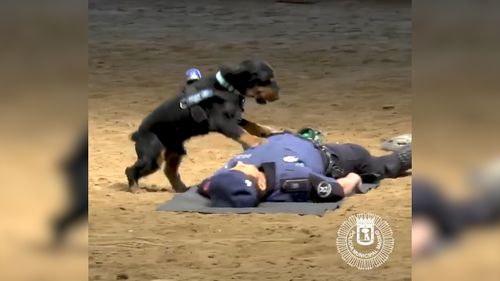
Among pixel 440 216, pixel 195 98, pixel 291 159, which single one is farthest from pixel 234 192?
pixel 440 216

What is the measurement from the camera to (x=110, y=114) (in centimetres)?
192

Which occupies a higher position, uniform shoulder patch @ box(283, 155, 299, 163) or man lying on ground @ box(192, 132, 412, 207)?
A: uniform shoulder patch @ box(283, 155, 299, 163)

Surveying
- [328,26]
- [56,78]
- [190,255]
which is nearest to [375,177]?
[190,255]

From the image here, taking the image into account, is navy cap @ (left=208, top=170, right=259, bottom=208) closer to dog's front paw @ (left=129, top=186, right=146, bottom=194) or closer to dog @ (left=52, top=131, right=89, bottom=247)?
dog's front paw @ (left=129, top=186, right=146, bottom=194)

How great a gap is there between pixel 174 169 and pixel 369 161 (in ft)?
1.10

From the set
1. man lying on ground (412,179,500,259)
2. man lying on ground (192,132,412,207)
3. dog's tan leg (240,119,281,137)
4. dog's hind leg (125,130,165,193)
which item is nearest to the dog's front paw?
dog's hind leg (125,130,165,193)

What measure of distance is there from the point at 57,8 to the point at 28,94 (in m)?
0.07

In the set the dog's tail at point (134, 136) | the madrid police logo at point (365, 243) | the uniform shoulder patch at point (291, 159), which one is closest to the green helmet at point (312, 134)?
the uniform shoulder patch at point (291, 159)

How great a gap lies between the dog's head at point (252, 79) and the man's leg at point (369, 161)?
169mm

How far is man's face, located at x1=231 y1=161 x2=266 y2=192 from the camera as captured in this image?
142 centimetres

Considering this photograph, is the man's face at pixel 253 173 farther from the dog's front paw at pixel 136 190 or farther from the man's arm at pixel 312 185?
the dog's front paw at pixel 136 190

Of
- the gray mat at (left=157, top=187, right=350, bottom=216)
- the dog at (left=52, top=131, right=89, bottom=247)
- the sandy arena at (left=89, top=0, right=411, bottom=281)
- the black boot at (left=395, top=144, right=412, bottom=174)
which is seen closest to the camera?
the dog at (left=52, top=131, right=89, bottom=247)

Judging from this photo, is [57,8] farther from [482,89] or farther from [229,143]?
[229,143]

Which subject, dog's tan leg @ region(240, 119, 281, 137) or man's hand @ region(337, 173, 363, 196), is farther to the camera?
dog's tan leg @ region(240, 119, 281, 137)
